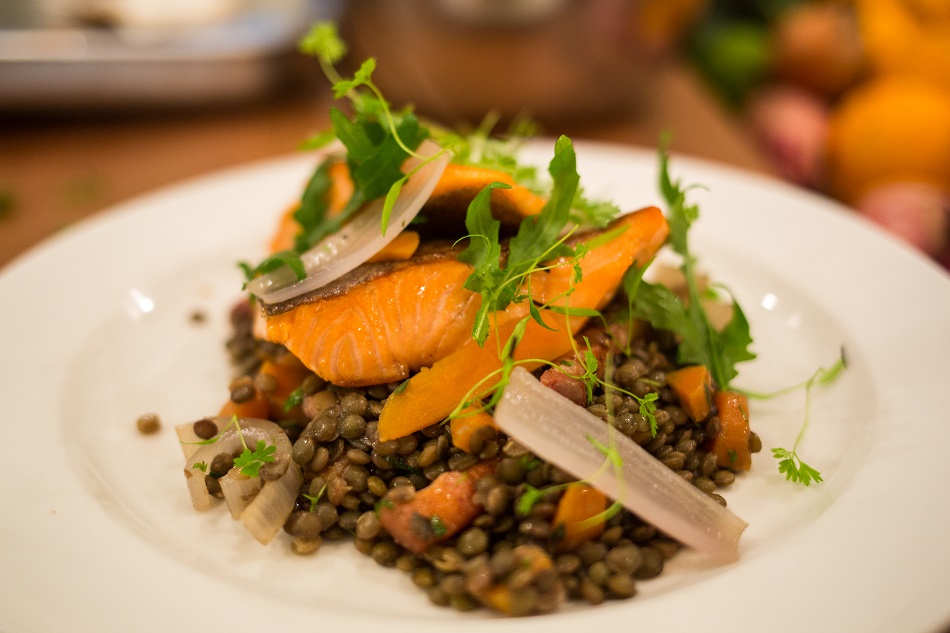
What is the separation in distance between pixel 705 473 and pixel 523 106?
3503 millimetres

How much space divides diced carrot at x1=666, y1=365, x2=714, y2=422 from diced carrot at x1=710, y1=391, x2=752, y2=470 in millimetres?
73

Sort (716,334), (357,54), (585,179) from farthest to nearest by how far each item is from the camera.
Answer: (357,54)
(585,179)
(716,334)

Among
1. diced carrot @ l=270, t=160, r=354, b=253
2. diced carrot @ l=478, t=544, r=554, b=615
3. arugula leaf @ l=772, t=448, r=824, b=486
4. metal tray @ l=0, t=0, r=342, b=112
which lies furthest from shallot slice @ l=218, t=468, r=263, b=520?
metal tray @ l=0, t=0, r=342, b=112

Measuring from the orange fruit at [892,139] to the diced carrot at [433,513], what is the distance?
432 cm

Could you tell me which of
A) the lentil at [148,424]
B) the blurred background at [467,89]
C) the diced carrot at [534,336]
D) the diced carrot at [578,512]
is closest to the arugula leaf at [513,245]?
the diced carrot at [534,336]

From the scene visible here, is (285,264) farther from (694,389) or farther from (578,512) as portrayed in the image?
(694,389)

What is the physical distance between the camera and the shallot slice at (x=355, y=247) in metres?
2.69

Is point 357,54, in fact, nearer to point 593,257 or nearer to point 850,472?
point 593,257

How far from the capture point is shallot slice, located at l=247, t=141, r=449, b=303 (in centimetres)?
269

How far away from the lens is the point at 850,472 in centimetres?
243

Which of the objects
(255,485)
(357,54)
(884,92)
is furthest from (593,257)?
(357,54)

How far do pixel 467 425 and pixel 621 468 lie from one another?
0.50 meters

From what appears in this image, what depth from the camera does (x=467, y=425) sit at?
2357 millimetres

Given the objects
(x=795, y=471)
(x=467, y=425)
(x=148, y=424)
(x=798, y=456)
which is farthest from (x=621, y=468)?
(x=148, y=424)
